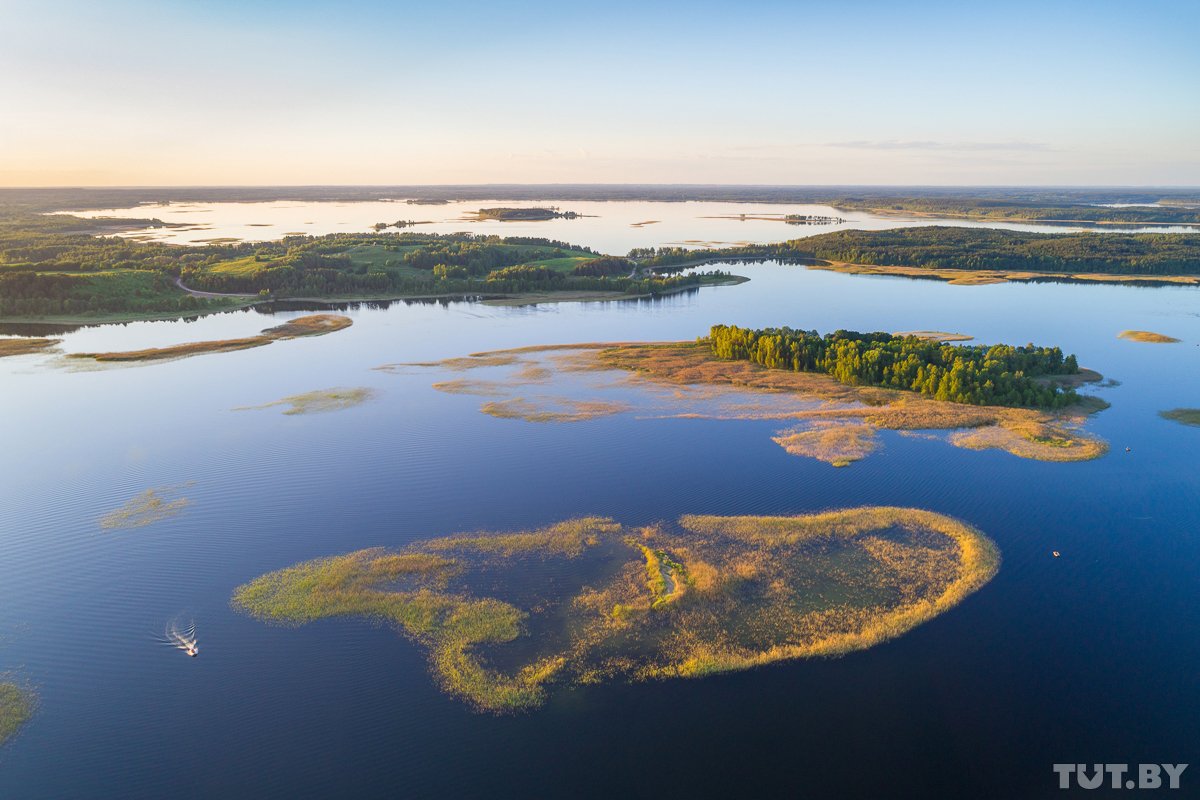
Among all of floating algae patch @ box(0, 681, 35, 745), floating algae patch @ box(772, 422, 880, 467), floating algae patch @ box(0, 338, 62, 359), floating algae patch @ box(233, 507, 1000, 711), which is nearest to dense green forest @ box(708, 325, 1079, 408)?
floating algae patch @ box(772, 422, 880, 467)

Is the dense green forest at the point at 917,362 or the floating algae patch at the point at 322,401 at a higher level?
the dense green forest at the point at 917,362

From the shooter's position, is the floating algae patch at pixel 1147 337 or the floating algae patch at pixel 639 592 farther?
the floating algae patch at pixel 1147 337

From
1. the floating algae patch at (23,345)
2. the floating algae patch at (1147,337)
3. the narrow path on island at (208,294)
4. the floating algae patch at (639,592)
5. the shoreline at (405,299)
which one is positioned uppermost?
the narrow path on island at (208,294)

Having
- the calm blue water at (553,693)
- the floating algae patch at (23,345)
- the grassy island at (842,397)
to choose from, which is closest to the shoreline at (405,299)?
the floating algae patch at (23,345)

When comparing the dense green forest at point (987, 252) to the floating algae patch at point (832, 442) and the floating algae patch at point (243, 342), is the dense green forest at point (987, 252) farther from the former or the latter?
the floating algae patch at point (832, 442)

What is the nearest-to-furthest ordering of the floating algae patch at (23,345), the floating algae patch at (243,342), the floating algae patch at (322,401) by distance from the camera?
the floating algae patch at (322,401) < the floating algae patch at (243,342) < the floating algae patch at (23,345)

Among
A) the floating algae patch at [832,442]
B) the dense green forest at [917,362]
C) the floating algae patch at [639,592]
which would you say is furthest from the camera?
the dense green forest at [917,362]

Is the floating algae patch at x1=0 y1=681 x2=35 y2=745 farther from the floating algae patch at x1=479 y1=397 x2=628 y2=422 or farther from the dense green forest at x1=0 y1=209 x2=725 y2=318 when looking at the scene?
the dense green forest at x1=0 y1=209 x2=725 y2=318

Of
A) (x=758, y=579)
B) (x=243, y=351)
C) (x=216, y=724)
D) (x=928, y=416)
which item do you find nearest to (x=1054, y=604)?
(x=758, y=579)
